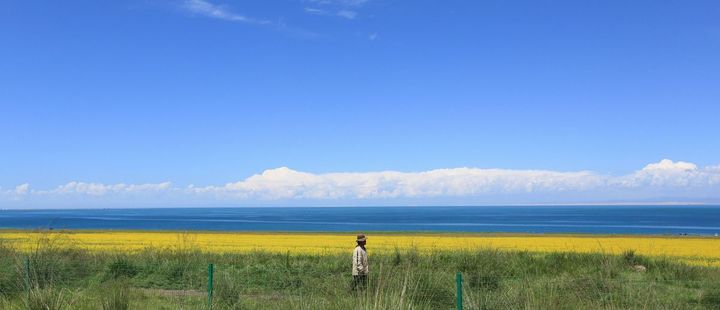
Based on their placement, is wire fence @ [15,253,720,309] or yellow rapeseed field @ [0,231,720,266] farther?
yellow rapeseed field @ [0,231,720,266]

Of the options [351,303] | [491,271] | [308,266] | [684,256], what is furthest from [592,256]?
[351,303]

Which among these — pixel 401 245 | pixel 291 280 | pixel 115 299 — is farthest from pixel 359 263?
pixel 401 245

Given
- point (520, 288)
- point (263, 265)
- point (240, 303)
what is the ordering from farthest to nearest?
point (263, 265) < point (240, 303) < point (520, 288)

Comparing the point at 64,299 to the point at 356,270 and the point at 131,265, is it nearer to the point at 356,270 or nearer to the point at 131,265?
the point at 356,270

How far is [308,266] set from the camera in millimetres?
20734

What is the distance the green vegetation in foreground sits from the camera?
831cm

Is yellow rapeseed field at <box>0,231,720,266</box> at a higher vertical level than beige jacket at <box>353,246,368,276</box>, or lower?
lower

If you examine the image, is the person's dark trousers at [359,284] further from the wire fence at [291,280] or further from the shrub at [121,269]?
the shrub at [121,269]

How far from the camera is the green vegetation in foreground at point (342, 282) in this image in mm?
8312

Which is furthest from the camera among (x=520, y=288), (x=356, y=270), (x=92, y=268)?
(x=92, y=268)

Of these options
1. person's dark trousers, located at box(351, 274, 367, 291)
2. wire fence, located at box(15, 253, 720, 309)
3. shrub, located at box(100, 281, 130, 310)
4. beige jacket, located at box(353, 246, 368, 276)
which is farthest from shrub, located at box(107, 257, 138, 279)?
shrub, located at box(100, 281, 130, 310)

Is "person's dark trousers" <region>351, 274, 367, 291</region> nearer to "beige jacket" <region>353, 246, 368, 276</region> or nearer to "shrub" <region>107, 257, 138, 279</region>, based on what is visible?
"beige jacket" <region>353, 246, 368, 276</region>

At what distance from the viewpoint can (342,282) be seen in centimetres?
992

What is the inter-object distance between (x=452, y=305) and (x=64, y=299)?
5.75 m
